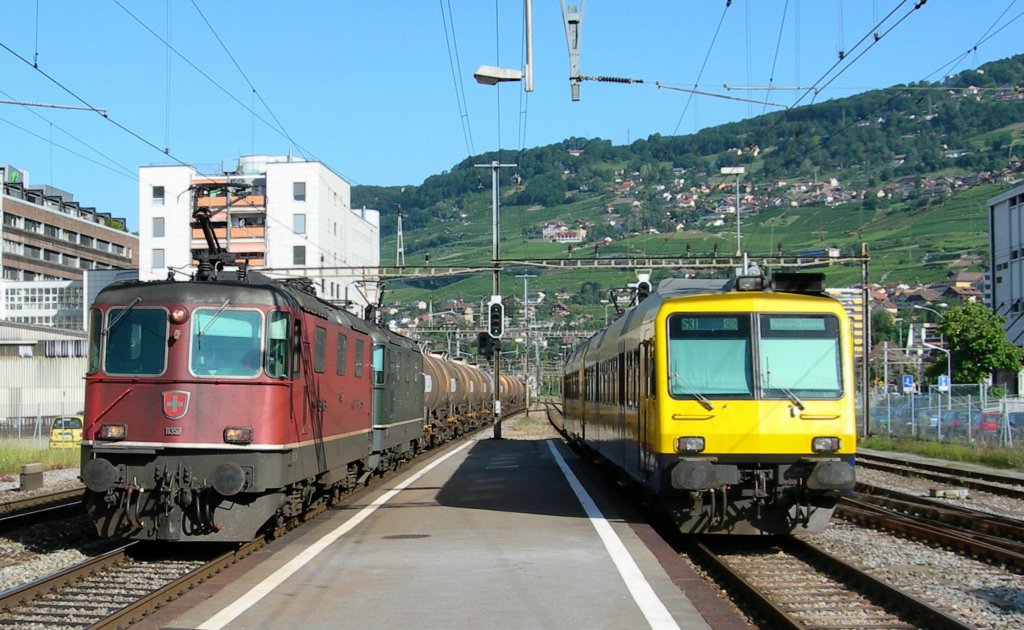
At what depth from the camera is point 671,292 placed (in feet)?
48.9

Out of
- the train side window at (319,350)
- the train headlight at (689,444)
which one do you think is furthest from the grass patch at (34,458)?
the train headlight at (689,444)

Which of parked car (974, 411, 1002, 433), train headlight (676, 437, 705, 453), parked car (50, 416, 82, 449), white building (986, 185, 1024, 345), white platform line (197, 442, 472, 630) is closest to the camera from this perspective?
white platform line (197, 442, 472, 630)

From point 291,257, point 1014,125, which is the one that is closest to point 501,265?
point 291,257

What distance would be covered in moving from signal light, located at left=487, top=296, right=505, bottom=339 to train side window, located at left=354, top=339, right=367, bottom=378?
1417 centimetres

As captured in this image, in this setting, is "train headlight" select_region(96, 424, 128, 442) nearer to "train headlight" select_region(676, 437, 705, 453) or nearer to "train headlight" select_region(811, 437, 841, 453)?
"train headlight" select_region(676, 437, 705, 453)

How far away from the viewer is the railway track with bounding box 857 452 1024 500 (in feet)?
71.0

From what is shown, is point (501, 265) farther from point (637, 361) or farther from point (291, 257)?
point (291, 257)

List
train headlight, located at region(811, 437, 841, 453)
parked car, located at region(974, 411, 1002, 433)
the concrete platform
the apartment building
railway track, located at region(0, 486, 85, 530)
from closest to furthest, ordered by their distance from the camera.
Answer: the concrete platform, train headlight, located at region(811, 437, 841, 453), railway track, located at region(0, 486, 85, 530), parked car, located at region(974, 411, 1002, 433), the apartment building

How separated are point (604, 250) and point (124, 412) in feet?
392

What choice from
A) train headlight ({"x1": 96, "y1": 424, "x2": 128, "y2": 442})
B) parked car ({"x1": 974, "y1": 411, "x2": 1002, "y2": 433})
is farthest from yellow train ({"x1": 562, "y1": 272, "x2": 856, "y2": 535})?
parked car ({"x1": 974, "y1": 411, "x2": 1002, "y2": 433})

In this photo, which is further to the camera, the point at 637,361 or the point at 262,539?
the point at 637,361

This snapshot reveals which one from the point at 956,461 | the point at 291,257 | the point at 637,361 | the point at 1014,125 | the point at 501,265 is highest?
the point at 1014,125

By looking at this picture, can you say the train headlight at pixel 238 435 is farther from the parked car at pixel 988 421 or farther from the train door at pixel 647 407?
the parked car at pixel 988 421

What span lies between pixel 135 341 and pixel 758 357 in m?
7.18
